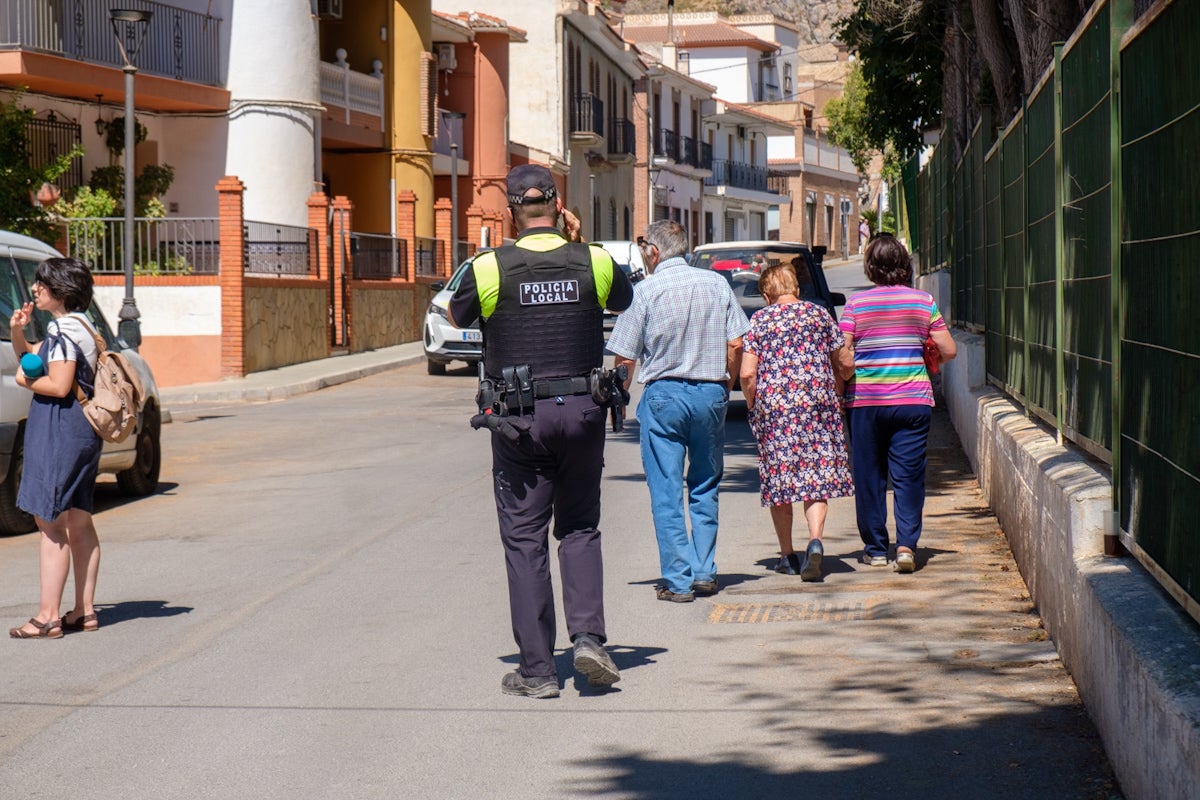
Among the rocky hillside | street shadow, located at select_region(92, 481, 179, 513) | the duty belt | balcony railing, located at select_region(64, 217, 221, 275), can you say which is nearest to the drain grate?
the duty belt

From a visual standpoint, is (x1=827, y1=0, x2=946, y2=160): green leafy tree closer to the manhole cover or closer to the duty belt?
the manhole cover

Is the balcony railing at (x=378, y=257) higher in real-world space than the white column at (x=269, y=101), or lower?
lower

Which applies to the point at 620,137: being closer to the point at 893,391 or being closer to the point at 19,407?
the point at 19,407

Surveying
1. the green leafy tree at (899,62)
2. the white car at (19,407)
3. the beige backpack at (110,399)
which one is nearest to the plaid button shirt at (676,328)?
the beige backpack at (110,399)

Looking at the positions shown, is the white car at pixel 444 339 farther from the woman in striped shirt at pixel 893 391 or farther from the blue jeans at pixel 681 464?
the blue jeans at pixel 681 464

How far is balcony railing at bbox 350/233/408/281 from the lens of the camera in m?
30.0

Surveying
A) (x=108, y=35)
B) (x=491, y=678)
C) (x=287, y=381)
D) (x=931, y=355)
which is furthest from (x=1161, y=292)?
(x=108, y=35)

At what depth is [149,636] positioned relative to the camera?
7.66m

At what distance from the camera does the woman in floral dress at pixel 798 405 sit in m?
8.69

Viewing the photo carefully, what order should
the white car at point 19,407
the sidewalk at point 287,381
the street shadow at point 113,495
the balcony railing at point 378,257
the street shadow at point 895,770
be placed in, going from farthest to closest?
the balcony railing at point 378,257 < the sidewalk at point 287,381 < the street shadow at point 113,495 < the white car at point 19,407 < the street shadow at point 895,770

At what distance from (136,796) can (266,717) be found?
37.8 inches

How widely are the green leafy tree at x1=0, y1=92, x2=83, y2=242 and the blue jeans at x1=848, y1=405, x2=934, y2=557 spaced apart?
13735 millimetres

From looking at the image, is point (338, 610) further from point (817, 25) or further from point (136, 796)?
point (817, 25)

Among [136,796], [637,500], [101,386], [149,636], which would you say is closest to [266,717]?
[136,796]
